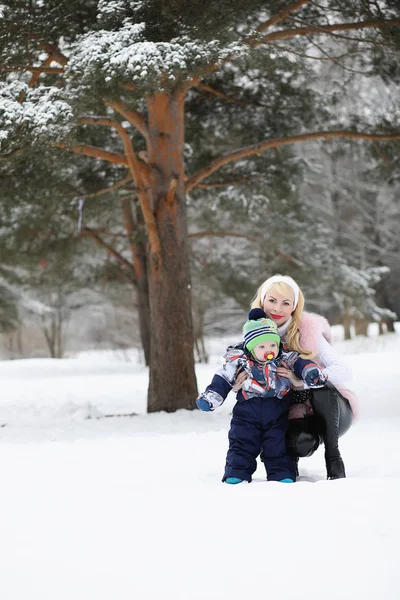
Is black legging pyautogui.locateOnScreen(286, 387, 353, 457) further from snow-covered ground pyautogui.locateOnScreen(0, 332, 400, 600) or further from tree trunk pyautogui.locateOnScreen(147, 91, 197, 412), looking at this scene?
tree trunk pyautogui.locateOnScreen(147, 91, 197, 412)

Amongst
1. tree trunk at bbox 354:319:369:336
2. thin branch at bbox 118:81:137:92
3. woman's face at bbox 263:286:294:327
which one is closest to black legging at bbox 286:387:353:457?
woman's face at bbox 263:286:294:327

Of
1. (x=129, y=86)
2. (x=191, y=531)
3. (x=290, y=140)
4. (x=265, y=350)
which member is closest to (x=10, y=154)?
(x=129, y=86)

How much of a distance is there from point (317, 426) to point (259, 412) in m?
0.31

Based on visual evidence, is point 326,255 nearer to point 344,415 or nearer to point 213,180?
point 213,180

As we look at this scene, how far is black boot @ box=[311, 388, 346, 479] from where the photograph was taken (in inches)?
132

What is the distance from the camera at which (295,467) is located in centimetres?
347

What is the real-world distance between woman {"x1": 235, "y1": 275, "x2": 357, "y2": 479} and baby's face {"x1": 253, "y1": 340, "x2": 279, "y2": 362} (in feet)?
0.36

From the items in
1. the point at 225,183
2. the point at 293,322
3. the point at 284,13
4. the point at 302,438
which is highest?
the point at 284,13

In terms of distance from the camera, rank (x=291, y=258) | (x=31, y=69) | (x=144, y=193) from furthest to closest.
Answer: (x=291, y=258) < (x=144, y=193) < (x=31, y=69)

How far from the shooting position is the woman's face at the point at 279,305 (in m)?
3.62

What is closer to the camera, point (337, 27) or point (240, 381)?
point (240, 381)

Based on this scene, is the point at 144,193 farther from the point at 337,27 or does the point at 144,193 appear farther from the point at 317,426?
the point at 317,426

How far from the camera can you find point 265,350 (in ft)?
11.1

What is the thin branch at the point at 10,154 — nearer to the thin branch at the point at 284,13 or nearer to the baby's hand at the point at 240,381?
the thin branch at the point at 284,13
